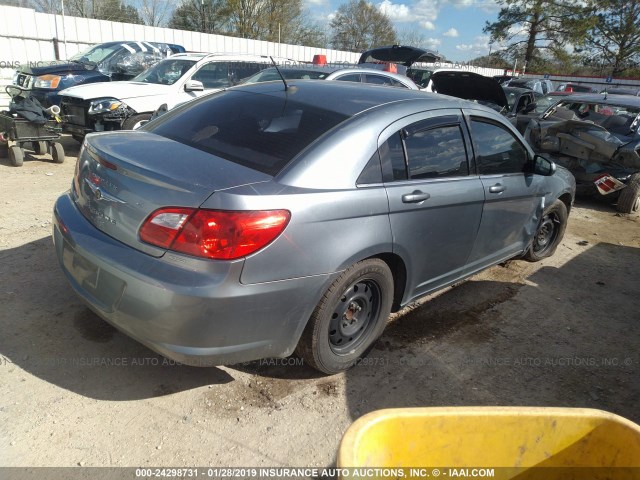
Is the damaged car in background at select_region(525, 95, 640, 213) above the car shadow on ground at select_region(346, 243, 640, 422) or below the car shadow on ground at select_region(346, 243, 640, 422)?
above

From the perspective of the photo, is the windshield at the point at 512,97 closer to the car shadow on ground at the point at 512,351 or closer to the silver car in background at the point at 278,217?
the car shadow on ground at the point at 512,351

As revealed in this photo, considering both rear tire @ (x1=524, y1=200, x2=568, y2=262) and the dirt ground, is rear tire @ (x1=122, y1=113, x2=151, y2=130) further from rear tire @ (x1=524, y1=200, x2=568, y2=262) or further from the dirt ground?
rear tire @ (x1=524, y1=200, x2=568, y2=262)

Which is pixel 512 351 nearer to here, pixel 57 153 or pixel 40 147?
pixel 57 153

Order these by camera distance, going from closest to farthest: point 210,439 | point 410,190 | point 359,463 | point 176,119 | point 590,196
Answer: point 359,463
point 210,439
point 410,190
point 176,119
point 590,196

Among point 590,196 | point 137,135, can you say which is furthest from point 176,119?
point 590,196

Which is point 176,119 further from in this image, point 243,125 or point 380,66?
point 380,66

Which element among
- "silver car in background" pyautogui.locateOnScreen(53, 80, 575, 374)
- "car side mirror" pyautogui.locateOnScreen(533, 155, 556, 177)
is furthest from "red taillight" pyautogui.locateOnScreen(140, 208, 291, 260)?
"car side mirror" pyautogui.locateOnScreen(533, 155, 556, 177)

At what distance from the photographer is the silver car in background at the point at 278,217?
7.71ft

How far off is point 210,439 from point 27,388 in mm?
1104

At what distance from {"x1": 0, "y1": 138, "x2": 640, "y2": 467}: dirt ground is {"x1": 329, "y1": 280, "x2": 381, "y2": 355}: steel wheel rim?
0.21 meters

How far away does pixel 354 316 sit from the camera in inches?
122

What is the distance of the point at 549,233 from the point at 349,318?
10.7 feet

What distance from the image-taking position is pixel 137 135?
10.5 ft

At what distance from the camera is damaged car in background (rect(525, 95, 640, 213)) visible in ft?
24.5
